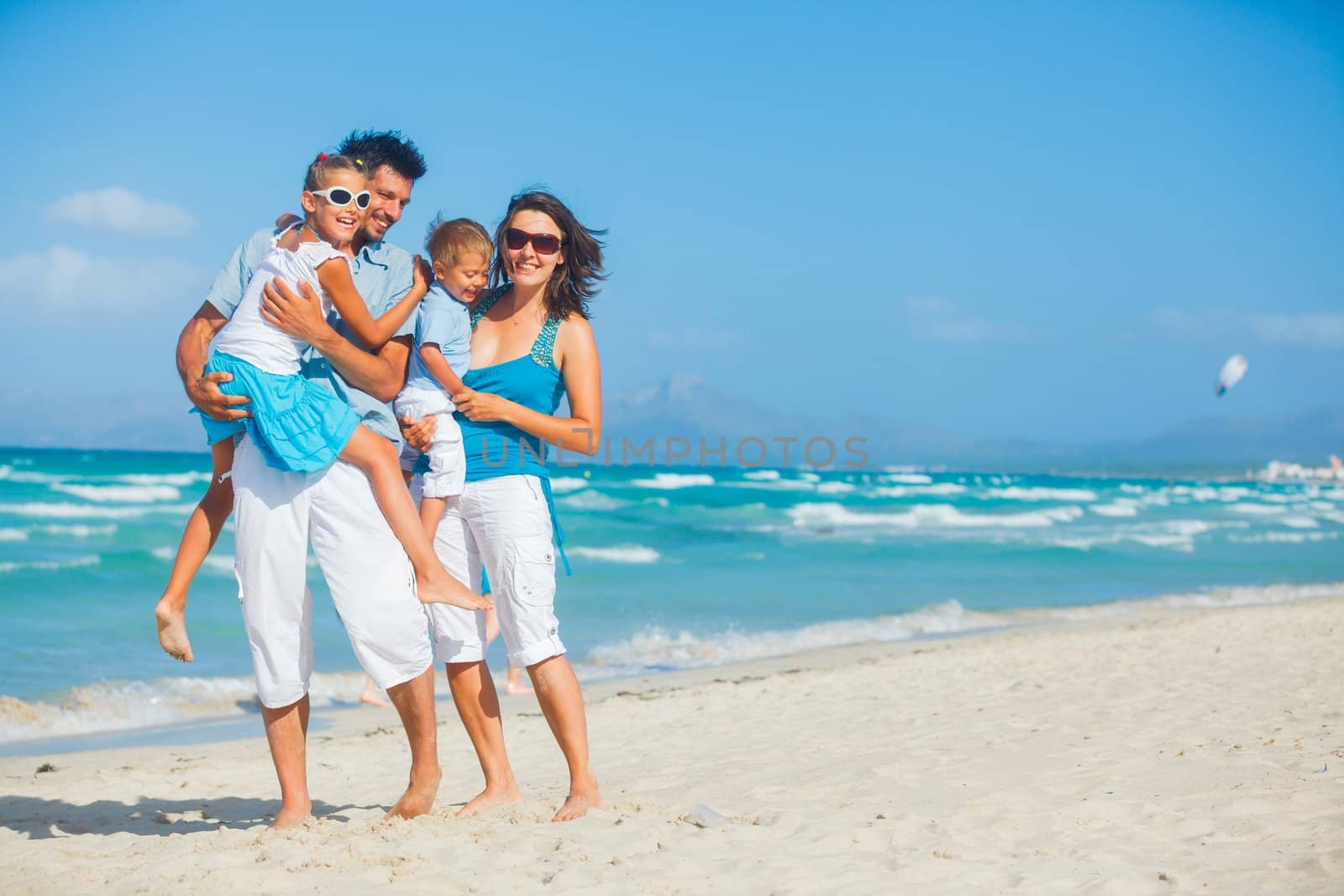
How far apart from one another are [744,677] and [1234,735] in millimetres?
4098

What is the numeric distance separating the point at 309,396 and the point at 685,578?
13349 mm

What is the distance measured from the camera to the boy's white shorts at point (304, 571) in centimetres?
331

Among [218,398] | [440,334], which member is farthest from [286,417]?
[440,334]

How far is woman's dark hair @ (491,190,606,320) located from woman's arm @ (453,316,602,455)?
78 mm

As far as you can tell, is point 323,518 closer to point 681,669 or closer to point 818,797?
point 818,797

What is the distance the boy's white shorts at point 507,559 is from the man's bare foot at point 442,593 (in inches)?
7.6

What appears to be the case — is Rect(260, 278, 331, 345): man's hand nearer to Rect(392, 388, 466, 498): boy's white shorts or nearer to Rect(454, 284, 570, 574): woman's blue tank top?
Rect(392, 388, 466, 498): boy's white shorts

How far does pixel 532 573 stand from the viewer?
3672 millimetres

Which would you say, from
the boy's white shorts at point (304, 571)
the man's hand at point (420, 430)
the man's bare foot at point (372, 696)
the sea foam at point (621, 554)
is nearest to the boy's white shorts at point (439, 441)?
the man's hand at point (420, 430)

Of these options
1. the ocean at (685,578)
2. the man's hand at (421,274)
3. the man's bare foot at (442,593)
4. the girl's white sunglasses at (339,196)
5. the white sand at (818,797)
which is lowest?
the ocean at (685,578)

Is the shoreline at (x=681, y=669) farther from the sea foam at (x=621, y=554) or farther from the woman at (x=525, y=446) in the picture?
the sea foam at (x=621, y=554)

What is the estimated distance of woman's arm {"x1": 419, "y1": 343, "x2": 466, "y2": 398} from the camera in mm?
3504

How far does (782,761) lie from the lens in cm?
531

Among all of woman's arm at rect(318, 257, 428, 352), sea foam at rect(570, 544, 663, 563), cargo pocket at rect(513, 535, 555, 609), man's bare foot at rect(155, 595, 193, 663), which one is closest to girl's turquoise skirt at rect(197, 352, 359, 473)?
woman's arm at rect(318, 257, 428, 352)
